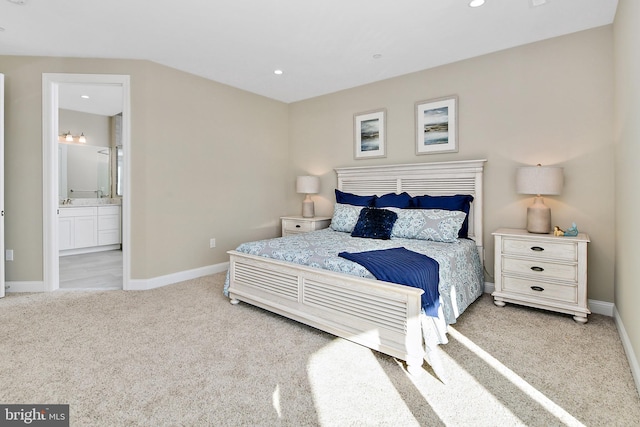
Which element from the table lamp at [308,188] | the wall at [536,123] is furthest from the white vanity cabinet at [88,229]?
the wall at [536,123]

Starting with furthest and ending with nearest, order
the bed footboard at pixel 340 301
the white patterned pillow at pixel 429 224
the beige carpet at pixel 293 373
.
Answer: the white patterned pillow at pixel 429 224 → the bed footboard at pixel 340 301 → the beige carpet at pixel 293 373

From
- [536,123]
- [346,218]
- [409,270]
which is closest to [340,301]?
[409,270]

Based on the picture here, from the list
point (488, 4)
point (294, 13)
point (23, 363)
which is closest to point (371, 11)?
point (294, 13)

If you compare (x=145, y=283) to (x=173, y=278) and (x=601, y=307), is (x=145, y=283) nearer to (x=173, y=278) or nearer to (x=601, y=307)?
(x=173, y=278)

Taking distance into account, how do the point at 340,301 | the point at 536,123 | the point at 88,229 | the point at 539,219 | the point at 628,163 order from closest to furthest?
the point at 628,163 → the point at 340,301 → the point at 539,219 → the point at 536,123 → the point at 88,229

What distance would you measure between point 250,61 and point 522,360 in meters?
3.72

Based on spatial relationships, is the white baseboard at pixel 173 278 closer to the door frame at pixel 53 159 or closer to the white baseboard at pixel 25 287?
the door frame at pixel 53 159

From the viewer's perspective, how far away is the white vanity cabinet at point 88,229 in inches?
217

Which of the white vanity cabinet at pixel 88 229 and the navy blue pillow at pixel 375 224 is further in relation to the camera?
the white vanity cabinet at pixel 88 229

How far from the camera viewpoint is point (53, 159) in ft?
11.6

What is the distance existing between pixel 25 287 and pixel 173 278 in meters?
1.52

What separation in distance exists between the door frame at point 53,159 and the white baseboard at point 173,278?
10 centimetres

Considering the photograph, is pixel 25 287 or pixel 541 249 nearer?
pixel 541 249

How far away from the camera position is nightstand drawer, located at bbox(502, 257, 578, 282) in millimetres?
2662
